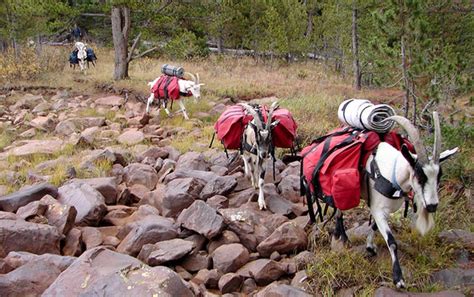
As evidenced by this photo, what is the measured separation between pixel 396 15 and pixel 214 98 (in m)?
8.38

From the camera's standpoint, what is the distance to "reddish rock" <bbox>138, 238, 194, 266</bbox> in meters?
5.52

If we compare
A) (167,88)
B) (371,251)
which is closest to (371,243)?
(371,251)

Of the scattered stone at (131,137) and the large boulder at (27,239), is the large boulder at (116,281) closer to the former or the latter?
the large boulder at (27,239)

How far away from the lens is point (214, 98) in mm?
14766

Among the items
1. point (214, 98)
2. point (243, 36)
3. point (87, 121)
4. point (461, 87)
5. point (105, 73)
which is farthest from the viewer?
point (243, 36)

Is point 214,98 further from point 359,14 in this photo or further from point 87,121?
point 359,14

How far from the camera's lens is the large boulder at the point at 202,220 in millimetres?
5996

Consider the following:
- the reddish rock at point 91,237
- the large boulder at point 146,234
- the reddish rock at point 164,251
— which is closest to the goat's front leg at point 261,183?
the large boulder at point 146,234

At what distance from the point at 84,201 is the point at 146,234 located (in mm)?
1597

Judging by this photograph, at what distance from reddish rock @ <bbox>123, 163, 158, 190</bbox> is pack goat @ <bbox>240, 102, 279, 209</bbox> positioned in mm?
2127

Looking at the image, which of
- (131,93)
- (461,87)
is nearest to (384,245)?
(461,87)

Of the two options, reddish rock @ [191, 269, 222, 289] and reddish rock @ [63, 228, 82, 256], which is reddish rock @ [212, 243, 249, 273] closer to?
reddish rock @ [191, 269, 222, 289]

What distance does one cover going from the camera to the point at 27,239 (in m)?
5.82

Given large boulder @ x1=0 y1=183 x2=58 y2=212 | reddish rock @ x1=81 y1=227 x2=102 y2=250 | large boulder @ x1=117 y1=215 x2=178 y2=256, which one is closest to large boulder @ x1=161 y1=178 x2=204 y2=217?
large boulder @ x1=117 y1=215 x2=178 y2=256
